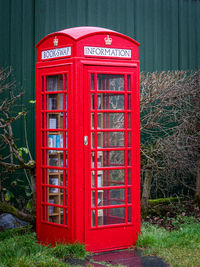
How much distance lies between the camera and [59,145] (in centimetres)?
568

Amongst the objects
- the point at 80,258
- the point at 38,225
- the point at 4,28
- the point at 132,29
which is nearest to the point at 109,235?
the point at 80,258

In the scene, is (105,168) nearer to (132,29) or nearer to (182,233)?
(182,233)

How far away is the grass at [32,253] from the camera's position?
4.72 metres

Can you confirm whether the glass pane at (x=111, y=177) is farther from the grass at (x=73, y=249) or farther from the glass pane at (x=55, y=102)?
the glass pane at (x=55, y=102)

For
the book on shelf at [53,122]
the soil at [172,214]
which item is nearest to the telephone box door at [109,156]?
the book on shelf at [53,122]

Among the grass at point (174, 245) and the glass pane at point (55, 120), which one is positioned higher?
the glass pane at point (55, 120)

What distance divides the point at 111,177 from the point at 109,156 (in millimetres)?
268

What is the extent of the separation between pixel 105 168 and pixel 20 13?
3.38m

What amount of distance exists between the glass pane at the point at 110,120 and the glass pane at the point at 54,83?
0.62m

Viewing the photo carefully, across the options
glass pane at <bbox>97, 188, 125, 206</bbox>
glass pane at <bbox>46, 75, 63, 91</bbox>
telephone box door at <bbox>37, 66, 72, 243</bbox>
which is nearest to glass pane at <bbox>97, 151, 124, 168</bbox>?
glass pane at <bbox>97, 188, 125, 206</bbox>

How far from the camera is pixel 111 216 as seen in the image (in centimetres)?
568

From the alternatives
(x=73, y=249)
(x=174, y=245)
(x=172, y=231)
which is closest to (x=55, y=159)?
(x=73, y=249)

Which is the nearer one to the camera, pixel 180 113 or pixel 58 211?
pixel 58 211

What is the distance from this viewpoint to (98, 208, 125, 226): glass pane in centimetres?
565
